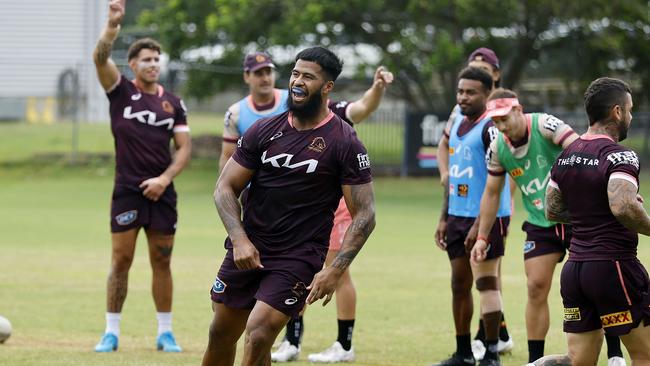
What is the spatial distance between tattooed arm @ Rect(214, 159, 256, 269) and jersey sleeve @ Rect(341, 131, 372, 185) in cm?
60

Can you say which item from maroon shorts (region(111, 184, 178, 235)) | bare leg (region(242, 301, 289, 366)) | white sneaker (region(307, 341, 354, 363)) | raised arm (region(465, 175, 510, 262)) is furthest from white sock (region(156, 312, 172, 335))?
bare leg (region(242, 301, 289, 366))

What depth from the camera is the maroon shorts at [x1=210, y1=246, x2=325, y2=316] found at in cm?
682

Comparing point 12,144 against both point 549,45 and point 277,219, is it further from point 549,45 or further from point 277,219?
point 277,219

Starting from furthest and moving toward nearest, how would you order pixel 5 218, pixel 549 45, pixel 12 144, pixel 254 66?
pixel 12 144 → pixel 549 45 → pixel 5 218 → pixel 254 66

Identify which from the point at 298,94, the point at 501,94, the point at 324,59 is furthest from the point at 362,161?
the point at 501,94

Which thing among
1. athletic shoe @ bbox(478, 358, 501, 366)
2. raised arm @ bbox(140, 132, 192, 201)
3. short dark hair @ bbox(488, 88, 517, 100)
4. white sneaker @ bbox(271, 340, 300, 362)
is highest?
short dark hair @ bbox(488, 88, 517, 100)

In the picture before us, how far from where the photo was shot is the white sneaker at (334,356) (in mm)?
9539

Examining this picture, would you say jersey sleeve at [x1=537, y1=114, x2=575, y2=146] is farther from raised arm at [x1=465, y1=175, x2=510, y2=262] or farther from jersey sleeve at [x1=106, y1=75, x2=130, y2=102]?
jersey sleeve at [x1=106, y1=75, x2=130, y2=102]

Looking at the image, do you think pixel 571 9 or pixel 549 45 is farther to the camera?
pixel 549 45

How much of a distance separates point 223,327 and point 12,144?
3328 centimetres

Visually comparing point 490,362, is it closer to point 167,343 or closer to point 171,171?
point 167,343

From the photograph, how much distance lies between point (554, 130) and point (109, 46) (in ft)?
12.8

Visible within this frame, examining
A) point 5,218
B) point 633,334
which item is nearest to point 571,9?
point 5,218

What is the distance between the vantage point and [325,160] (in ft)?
22.8
